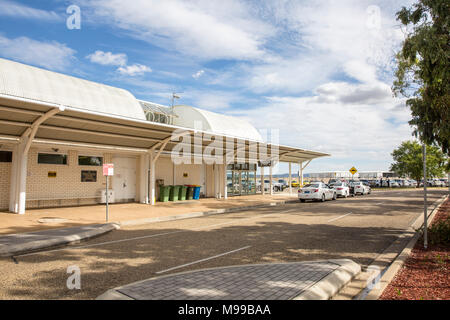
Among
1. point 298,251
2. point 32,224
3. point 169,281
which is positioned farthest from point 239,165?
point 169,281

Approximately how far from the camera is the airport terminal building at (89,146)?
1437 centimetres

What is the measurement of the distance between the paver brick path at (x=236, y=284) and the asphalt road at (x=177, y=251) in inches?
28.0

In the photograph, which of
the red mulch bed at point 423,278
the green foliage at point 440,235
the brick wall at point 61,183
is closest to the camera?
A: the red mulch bed at point 423,278

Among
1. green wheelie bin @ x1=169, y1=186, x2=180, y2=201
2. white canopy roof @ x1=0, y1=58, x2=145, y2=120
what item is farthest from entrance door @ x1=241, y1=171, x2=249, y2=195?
Answer: white canopy roof @ x1=0, y1=58, x2=145, y2=120

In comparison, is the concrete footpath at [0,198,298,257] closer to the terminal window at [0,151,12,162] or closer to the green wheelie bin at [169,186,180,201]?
the terminal window at [0,151,12,162]

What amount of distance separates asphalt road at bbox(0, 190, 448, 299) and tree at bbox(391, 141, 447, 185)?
164ft

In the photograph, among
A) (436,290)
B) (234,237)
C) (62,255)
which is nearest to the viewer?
(436,290)

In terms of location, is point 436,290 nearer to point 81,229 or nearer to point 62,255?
point 62,255

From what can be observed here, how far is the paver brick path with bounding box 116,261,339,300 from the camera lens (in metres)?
4.50

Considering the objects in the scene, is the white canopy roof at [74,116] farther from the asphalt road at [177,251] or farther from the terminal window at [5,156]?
the asphalt road at [177,251]

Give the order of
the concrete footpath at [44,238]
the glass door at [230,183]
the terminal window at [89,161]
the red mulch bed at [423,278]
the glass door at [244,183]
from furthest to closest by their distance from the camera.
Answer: the glass door at [244,183] → the glass door at [230,183] → the terminal window at [89,161] → the concrete footpath at [44,238] → the red mulch bed at [423,278]

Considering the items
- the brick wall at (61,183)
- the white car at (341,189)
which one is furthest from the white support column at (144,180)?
the white car at (341,189)

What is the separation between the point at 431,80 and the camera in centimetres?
717
